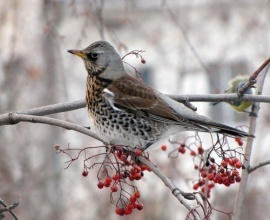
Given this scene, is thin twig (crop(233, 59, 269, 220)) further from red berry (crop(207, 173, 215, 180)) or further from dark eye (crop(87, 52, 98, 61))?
dark eye (crop(87, 52, 98, 61))

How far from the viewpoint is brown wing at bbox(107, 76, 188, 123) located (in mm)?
3426

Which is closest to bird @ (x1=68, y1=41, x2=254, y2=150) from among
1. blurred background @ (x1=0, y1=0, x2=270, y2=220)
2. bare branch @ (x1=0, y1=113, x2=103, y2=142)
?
bare branch @ (x1=0, y1=113, x2=103, y2=142)

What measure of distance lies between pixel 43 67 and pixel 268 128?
12.2ft

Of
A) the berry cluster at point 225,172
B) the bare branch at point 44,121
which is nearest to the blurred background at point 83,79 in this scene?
the bare branch at point 44,121

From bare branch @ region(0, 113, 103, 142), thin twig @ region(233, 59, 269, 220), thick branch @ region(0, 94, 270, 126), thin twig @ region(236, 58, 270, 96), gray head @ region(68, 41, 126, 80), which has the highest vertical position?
gray head @ region(68, 41, 126, 80)

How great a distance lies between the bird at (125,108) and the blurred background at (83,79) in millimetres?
1829

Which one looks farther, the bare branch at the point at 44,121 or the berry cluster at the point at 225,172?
the berry cluster at the point at 225,172

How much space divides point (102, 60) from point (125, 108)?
29cm

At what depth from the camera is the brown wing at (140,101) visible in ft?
11.2

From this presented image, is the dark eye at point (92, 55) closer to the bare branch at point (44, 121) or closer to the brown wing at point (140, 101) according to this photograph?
the brown wing at point (140, 101)

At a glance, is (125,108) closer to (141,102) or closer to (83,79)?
(141,102)

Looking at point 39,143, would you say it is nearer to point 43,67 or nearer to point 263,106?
point 43,67

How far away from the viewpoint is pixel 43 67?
1127cm

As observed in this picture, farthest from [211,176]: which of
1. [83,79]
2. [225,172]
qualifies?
[83,79]
